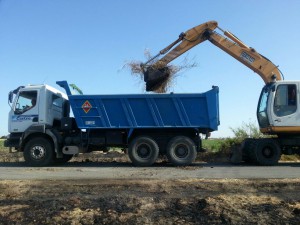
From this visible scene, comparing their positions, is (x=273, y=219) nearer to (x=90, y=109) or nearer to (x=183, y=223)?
(x=183, y=223)

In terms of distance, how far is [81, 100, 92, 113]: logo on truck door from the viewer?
1458 cm

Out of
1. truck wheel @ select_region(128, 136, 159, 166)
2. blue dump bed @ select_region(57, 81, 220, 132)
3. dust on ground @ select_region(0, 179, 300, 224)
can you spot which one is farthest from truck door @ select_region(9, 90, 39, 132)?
dust on ground @ select_region(0, 179, 300, 224)

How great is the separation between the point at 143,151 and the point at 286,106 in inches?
213

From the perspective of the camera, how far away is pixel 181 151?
47.4ft

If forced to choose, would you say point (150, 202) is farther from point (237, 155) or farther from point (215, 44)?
point (215, 44)

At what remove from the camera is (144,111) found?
14516mm

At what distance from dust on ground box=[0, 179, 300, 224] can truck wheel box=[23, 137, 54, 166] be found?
191 inches

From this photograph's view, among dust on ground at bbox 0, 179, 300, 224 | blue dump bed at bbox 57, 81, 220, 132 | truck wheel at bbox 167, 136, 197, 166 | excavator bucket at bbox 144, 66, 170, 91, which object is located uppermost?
excavator bucket at bbox 144, 66, 170, 91

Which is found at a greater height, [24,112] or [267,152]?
[24,112]

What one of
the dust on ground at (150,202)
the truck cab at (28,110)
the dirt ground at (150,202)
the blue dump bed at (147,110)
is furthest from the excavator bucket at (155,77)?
the dust on ground at (150,202)

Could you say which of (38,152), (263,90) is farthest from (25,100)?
(263,90)

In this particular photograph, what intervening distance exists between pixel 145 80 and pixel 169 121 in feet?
7.45

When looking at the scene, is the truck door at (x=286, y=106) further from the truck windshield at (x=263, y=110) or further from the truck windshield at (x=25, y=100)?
the truck windshield at (x=25, y=100)

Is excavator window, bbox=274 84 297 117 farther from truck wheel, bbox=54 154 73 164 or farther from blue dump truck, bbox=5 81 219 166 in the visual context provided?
truck wheel, bbox=54 154 73 164
